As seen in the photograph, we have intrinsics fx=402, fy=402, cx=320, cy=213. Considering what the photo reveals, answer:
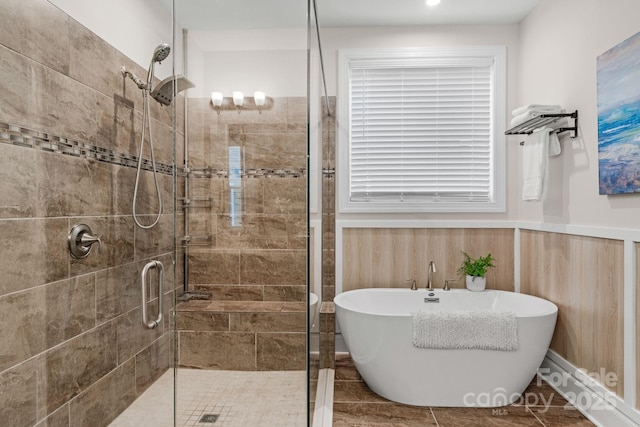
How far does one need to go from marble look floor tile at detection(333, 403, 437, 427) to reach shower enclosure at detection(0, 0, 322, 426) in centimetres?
73

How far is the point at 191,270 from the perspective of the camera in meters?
1.29

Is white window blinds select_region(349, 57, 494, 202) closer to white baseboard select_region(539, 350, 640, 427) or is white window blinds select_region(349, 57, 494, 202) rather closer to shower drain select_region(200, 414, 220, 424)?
white baseboard select_region(539, 350, 640, 427)

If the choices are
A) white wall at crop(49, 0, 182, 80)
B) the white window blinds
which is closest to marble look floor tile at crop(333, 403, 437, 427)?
the white window blinds

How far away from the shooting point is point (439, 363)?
233cm

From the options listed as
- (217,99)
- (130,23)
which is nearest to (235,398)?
(217,99)

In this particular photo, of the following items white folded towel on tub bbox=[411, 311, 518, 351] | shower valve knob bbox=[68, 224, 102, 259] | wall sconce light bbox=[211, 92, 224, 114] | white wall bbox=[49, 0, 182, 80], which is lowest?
white folded towel on tub bbox=[411, 311, 518, 351]

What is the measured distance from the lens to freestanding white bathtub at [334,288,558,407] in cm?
231

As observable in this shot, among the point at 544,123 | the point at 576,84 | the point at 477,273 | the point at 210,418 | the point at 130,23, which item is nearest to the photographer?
the point at 210,418

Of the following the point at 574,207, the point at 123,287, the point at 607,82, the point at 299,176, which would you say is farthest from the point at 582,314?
the point at 123,287

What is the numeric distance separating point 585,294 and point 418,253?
3.90 feet

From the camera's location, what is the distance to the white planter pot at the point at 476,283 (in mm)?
3072

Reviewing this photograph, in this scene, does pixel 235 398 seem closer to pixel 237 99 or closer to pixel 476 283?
pixel 237 99

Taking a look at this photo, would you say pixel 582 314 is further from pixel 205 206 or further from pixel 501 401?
→ pixel 205 206

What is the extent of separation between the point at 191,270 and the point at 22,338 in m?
0.77
